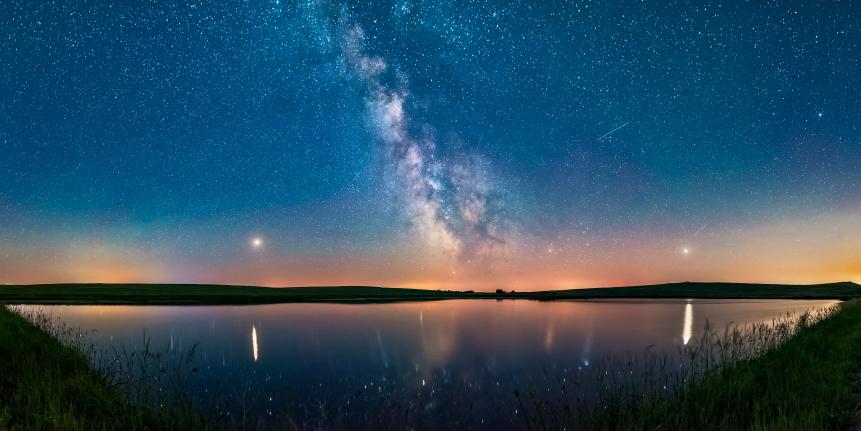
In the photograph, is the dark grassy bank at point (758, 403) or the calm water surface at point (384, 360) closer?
the dark grassy bank at point (758, 403)

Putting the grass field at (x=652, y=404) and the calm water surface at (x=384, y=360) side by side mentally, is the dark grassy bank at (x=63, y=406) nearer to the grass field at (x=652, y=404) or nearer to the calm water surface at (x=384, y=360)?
the grass field at (x=652, y=404)

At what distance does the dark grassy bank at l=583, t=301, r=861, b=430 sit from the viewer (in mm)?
8531

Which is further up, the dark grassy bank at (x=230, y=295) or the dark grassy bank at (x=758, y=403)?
the dark grassy bank at (x=758, y=403)

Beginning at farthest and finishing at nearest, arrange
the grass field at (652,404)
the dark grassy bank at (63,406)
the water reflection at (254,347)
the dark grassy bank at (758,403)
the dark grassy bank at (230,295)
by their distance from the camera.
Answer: the dark grassy bank at (230,295) → the water reflection at (254,347) → the dark grassy bank at (758,403) → the grass field at (652,404) → the dark grassy bank at (63,406)

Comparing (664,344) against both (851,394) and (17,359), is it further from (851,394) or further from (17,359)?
(17,359)

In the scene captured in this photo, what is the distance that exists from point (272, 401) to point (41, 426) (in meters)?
6.35

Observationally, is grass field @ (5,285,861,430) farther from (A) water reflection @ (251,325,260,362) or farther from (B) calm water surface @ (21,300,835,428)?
(A) water reflection @ (251,325,260,362)

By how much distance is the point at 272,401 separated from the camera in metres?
13.8

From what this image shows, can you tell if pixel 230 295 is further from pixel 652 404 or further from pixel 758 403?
pixel 758 403

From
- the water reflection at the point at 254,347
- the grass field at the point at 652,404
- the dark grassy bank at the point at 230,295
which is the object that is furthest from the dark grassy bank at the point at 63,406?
the dark grassy bank at the point at 230,295

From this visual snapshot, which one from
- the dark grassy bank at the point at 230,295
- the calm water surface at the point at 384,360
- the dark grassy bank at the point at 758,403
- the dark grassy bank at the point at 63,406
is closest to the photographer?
the dark grassy bank at the point at 63,406

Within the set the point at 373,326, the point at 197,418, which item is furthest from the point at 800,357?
the point at 373,326

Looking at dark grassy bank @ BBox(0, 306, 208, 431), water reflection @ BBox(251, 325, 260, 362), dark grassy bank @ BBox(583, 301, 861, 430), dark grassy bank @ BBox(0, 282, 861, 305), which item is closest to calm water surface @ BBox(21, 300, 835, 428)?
water reflection @ BBox(251, 325, 260, 362)

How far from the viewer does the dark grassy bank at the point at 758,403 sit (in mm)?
8531
